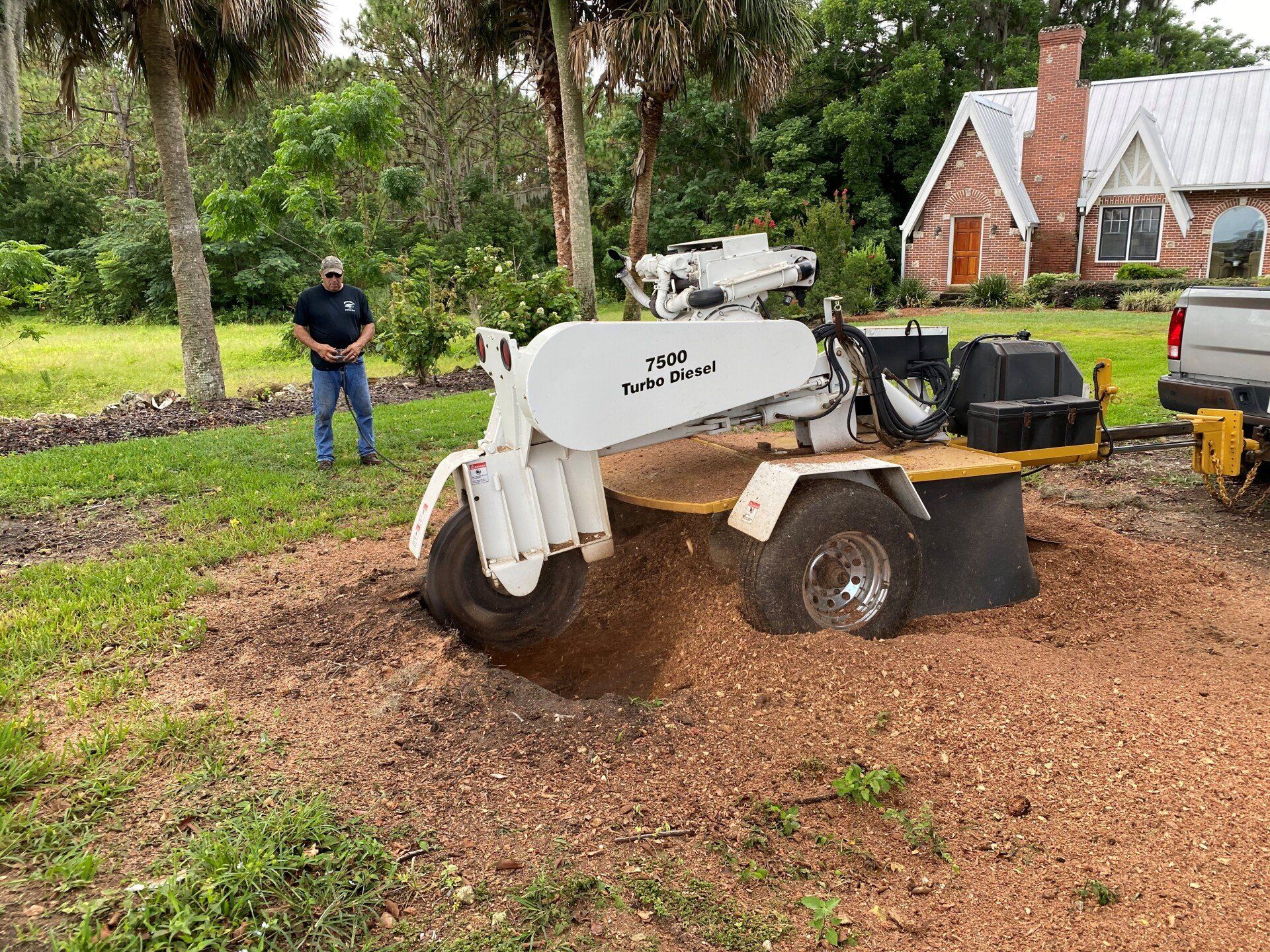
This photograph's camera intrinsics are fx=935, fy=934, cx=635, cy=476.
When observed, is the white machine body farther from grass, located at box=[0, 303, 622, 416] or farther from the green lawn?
grass, located at box=[0, 303, 622, 416]

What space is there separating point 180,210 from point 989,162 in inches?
864

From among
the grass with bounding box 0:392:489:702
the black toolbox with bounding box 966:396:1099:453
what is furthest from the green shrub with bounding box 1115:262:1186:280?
the black toolbox with bounding box 966:396:1099:453

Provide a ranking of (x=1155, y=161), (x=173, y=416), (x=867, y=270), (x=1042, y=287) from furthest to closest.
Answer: (x=1155, y=161)
(x=1042, y=287)
(x=867, y=270)
(x=173, y=416)

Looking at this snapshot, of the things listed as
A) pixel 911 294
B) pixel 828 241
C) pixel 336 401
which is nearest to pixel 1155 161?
pixel 911 294

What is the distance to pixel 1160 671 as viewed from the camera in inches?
167

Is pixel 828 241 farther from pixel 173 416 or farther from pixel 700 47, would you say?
pixel 173 416

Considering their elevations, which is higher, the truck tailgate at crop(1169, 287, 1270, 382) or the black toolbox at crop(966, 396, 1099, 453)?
the truck tailgate at crop(1169, 287, 1270, 382)

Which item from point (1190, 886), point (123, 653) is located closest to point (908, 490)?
point (1190, 886)

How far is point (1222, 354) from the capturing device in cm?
656

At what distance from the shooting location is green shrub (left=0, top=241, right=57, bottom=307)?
44.2 ft

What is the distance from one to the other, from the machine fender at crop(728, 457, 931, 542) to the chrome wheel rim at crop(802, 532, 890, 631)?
30 centimetres

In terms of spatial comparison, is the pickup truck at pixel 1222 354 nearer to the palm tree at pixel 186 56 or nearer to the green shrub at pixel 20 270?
the palm tree at pixel 186 56

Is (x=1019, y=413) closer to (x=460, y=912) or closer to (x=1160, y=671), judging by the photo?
(x=1160, y=671)

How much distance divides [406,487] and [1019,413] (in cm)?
468
